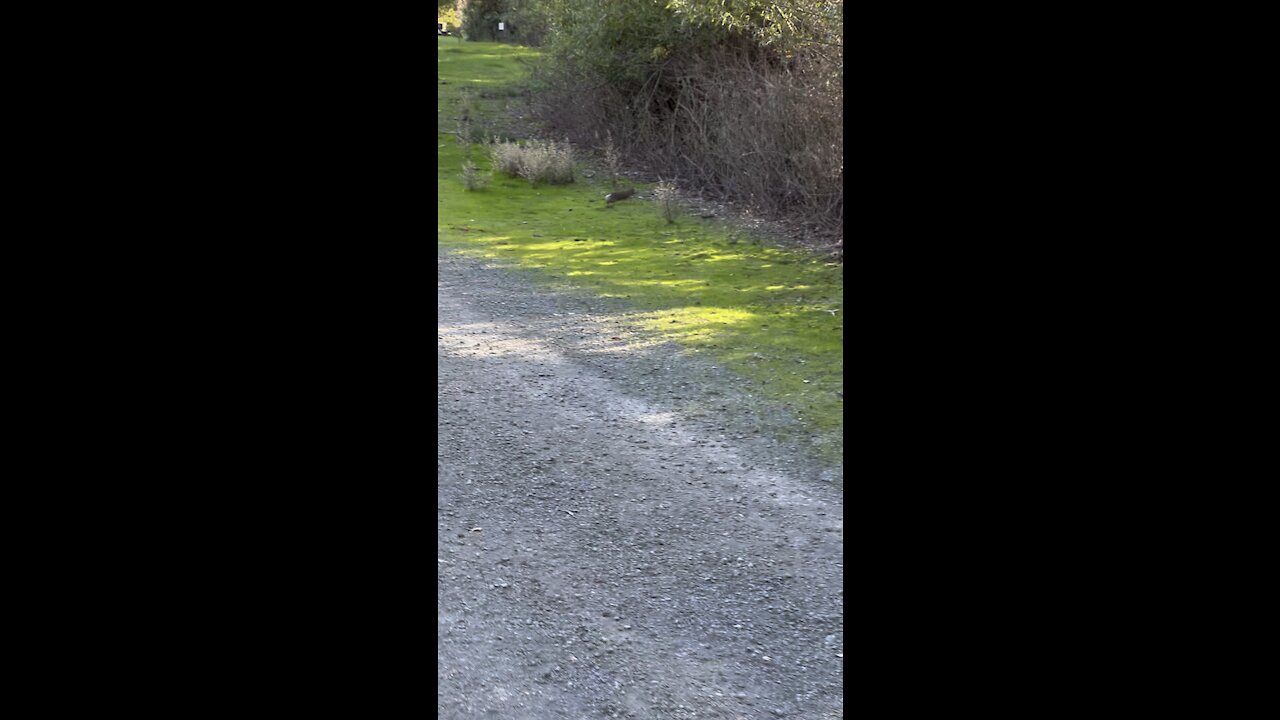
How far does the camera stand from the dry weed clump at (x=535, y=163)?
45.2ft

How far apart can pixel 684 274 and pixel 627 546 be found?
16.9 ft

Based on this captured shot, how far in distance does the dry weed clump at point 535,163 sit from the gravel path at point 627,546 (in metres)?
6.82

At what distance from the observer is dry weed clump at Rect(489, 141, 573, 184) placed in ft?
45.2
